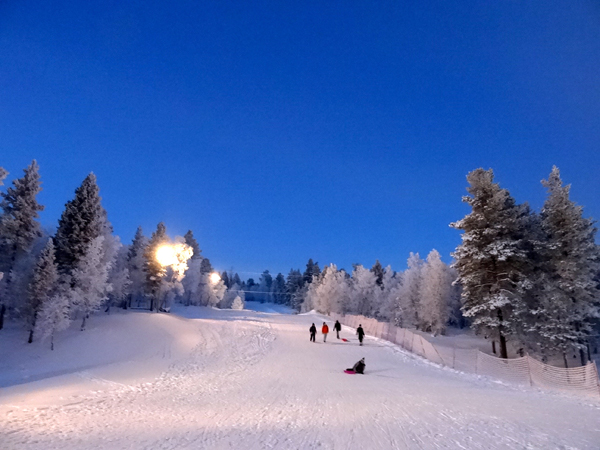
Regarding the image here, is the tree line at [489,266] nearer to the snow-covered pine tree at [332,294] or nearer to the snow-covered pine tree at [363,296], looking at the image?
the snow-covered pine tree at [363,296]

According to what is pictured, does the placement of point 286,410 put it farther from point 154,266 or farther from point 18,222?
point 154,266

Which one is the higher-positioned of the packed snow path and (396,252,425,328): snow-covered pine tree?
(396,252,425,328): snow-covered pine tree

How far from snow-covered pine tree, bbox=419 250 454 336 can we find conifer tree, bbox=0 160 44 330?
2090 inches

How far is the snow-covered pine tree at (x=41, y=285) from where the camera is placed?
1105 inches

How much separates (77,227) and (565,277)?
4158cm

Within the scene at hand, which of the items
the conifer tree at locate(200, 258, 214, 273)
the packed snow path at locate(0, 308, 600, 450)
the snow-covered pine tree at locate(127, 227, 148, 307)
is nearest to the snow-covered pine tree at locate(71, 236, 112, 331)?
the packed snow path at locate(0, 308, 600, 450)

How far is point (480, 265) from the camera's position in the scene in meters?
26.3

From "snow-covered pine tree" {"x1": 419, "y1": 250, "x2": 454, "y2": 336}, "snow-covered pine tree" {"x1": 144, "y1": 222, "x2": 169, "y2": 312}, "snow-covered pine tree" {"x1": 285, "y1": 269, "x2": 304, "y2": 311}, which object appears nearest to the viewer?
"snow-covered pine tree" {"x1": 144, "y1": 222, "x2": 169, "y2": 312}

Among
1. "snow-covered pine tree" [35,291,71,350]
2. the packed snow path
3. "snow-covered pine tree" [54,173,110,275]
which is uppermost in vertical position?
"snow-covered pine tree" [54,173,110,275]

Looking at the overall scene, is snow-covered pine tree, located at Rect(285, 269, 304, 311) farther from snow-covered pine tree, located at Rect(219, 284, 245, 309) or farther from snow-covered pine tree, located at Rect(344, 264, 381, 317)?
snow-covered pine tree, located at Rect(344, 264, 381, 317)

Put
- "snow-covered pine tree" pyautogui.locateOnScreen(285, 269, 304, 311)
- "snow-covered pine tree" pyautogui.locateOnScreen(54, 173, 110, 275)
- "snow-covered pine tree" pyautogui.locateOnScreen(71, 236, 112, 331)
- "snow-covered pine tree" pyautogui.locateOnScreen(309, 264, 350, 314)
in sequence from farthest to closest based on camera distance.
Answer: "snow-covered pine tree" pyautogui.locateOnScreen(285, 269, 304, 311), "snow-covered pine tree" pyautogui.locateOnScreen(309, 264, 350, 314), "snow-covered pine tree" pyautogui.locateOnScreen(54, 173, 110, 275), "snow-covered pine tree" pyautogui.locateOnScreen(71, 236, 112, 331)

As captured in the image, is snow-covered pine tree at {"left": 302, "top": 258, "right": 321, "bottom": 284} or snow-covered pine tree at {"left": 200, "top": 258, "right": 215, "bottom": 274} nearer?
snow-covered pine tree at {"left": 200, "top": 258, "right": 215, "bottom": 274}

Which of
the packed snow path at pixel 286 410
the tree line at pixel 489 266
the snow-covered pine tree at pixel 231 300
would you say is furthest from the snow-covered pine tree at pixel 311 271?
the packed snow path at pixel 286 410

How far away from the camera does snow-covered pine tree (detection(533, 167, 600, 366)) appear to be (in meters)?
25.3
